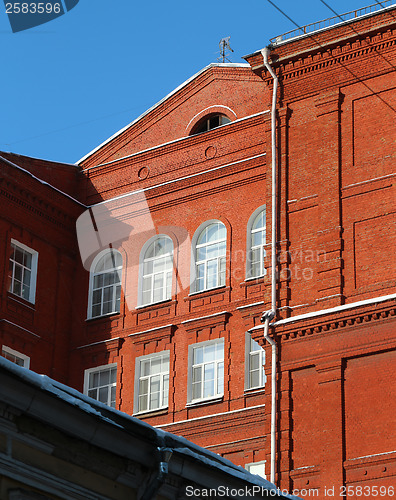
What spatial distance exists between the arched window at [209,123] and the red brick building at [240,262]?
0.05 metres

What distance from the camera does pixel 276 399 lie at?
25281mm

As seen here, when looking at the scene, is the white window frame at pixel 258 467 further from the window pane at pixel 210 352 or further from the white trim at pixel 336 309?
the white trim at pixel 336 309

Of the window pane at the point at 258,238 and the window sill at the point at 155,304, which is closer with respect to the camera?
the window pane at the point at 258,238

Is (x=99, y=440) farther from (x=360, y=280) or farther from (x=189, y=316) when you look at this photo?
(x=189, y=316)

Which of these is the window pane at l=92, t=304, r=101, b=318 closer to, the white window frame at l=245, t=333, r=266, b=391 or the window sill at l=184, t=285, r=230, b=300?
the window sill at l=184, t=285, r=230, b=300

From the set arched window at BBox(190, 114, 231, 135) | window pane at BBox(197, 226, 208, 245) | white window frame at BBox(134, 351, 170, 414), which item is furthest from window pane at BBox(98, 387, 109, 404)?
arched window at BBox(190, 114, 231, 135)

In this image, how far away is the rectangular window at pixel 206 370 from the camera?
2941 centimetres

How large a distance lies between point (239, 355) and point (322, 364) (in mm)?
4580

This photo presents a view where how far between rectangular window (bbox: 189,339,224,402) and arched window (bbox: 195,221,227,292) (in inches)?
66.6

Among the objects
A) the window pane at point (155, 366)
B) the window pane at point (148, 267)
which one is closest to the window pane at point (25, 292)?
the window pane at point (148, 267)

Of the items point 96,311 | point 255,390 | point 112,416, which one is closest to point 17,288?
point 96,311

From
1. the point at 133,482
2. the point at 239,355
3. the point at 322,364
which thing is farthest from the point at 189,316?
the point at 133,482

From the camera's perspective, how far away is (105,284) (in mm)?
32844

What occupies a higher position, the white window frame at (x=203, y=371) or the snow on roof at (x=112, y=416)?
the white window frame at (x=203, y=371)
